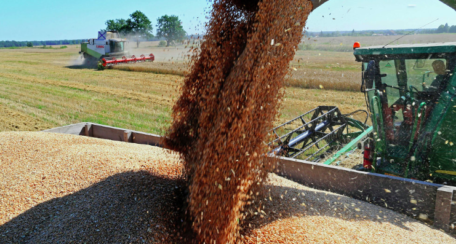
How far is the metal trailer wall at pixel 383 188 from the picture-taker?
3109 millimetres

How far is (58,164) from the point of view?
3.72 metres

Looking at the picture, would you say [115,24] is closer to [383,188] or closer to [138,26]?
[138,26]

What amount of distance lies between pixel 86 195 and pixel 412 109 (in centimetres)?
327

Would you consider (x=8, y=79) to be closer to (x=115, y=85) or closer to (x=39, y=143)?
(x=115, y=85)

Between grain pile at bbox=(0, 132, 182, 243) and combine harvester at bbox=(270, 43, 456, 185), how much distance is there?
122cm

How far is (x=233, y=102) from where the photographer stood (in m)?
2.51

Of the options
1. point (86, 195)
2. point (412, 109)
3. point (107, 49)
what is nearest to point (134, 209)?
point (86, 195)

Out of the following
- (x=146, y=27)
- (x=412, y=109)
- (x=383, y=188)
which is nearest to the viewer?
(x=383, y=188)

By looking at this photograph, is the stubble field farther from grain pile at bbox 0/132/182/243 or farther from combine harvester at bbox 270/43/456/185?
combine harvester at bbox 270/43/456/185

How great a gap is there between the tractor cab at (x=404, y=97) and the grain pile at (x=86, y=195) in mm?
2235

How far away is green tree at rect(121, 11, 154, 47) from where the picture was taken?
29625 mm

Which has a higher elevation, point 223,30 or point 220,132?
point 223,30

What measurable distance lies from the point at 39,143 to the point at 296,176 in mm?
3222

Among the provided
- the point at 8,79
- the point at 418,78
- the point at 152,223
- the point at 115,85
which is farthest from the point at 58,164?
the point at 8,79
